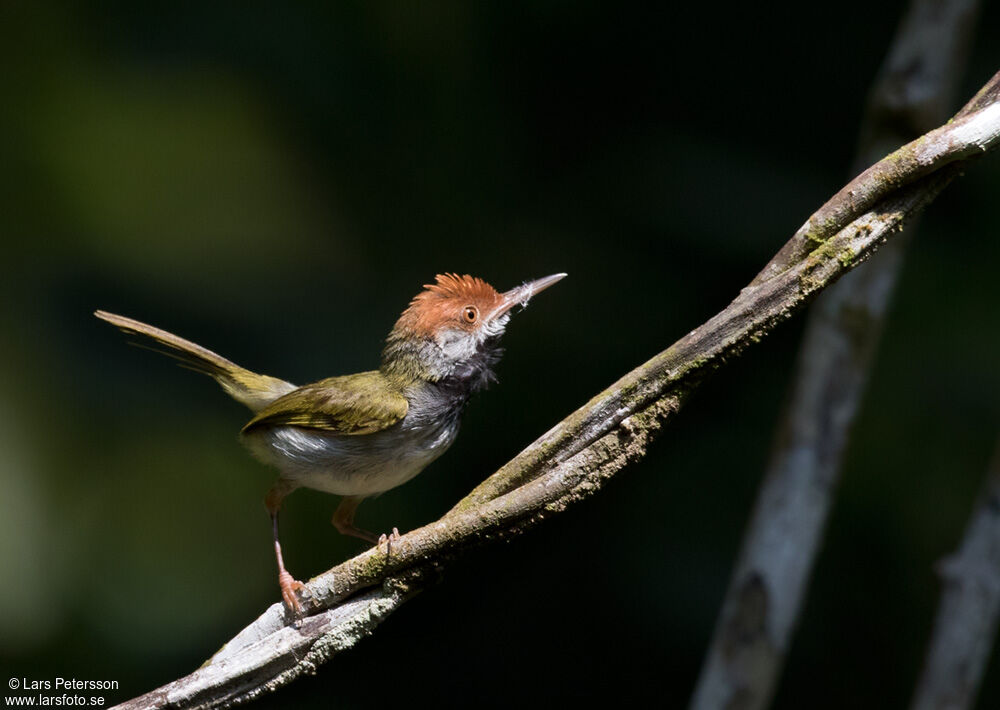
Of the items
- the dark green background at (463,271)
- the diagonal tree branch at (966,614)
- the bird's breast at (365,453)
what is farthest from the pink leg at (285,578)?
the diagonal tree branch at (966,614)

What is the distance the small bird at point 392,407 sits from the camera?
2996mm

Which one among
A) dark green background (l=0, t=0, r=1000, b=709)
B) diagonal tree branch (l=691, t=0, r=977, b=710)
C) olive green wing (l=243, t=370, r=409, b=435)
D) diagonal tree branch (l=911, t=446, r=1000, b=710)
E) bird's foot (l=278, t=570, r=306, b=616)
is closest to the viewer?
bird's foot (l=278, t=570, r=306, b=616)

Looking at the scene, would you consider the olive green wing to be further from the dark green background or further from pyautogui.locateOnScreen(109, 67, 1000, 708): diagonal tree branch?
the dark green background

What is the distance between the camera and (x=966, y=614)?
144 inches

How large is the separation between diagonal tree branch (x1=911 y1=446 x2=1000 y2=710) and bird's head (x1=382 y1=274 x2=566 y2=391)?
1.94 m

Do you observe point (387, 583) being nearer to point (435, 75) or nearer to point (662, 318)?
point (662, 318)

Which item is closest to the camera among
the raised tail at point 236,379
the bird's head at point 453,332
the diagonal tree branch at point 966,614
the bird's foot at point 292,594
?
the bird's foot at point 292,594

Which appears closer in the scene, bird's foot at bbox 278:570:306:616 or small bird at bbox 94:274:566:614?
bird's foot at bbox 278:570:306:616

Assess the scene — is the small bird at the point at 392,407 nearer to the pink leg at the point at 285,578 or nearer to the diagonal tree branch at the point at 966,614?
the pink leg at the point at 285,578

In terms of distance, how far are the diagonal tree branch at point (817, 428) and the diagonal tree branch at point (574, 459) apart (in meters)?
1.82

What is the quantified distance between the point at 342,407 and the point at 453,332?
446mm

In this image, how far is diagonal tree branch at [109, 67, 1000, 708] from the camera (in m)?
2.07

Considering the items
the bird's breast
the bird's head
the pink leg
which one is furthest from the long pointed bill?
the pink leg

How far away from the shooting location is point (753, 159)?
5.19m
